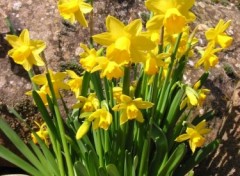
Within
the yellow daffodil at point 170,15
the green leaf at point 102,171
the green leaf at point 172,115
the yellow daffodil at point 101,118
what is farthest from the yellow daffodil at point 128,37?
the green leaf at point 172,115

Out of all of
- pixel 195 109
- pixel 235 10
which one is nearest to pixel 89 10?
pixel 195 109

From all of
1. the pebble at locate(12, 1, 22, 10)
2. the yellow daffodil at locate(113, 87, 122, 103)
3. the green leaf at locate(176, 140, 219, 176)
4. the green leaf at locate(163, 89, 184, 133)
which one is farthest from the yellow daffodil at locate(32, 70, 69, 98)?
the pebble at locate(12, 1, 22, 10)

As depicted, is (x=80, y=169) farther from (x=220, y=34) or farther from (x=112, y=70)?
(x=220, y=34)

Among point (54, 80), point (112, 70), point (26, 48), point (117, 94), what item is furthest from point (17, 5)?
point (112, 70)

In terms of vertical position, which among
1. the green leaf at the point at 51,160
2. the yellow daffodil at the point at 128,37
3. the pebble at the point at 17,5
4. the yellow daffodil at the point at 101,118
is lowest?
the green leaf at the point at 51,160

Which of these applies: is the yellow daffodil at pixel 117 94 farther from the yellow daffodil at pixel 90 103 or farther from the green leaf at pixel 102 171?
the green leaf at pixel 102 171

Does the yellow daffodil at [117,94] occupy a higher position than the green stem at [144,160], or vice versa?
the yellow daffodil at [117,94]
